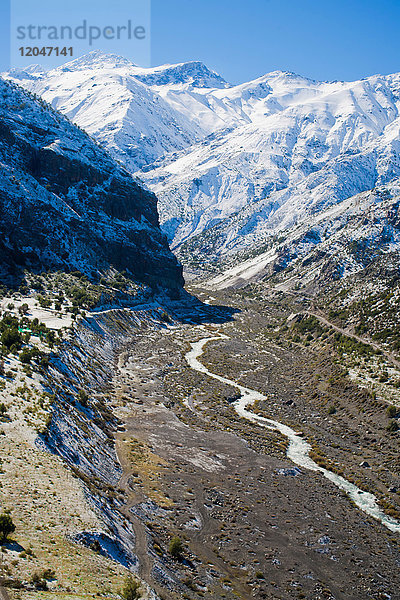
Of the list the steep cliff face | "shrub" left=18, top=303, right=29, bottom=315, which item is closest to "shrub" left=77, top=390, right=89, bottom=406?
"shrub" left=18, top=303, right=29, bottom=315

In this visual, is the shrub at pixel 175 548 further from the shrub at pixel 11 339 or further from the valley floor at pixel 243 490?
the shrub at pixel 11 339

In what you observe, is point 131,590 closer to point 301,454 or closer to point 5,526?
point 5,526

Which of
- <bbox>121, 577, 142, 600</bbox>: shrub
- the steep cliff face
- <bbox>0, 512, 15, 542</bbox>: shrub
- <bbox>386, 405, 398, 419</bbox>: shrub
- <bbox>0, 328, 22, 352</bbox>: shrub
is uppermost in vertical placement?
the steep cliff face

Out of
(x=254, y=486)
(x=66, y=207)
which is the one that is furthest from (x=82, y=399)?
(x=66, y=207)

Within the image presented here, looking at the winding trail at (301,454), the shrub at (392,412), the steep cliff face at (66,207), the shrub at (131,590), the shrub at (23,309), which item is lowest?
the winding trail at (301,454)

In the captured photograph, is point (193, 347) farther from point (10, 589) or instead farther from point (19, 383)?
point (10, 589)

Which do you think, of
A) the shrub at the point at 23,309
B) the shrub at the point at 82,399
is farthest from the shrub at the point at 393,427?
the shrub at the point at 23,309

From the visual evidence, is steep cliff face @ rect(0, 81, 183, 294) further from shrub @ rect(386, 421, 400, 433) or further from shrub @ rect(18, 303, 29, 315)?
shrub @ rect(386, 421, 400, 433)
